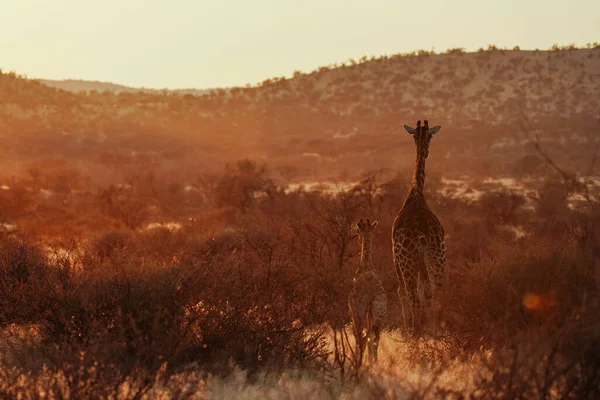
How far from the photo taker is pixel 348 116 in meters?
72.2

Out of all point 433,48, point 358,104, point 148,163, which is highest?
point 433,48

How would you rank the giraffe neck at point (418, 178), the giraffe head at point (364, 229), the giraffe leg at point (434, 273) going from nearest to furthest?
the giraffe head at point (364, 229)
the giraffe leg at point (434, 273)
the giraffe neck at point (418, 178)

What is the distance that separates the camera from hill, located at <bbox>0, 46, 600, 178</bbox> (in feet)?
169

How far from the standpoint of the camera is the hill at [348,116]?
5141cm

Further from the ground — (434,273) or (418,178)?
(418,178)

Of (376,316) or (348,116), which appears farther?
(348,116)

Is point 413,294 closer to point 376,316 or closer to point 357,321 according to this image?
point 376,316

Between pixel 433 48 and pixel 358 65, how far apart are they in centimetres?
984

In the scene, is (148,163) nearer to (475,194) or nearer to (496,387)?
(475,194)

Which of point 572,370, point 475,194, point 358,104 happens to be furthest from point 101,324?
point 358,104

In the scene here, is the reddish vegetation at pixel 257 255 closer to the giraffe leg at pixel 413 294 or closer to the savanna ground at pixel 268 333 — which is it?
the savanna ground at pixel 268 333

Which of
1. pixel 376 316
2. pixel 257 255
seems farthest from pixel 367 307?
pixel 257 255

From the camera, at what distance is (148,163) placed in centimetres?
4675

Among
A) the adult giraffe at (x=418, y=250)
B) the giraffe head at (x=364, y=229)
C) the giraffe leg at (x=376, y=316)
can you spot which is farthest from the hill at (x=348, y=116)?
the giraffe leg at (x=376, y=316)
